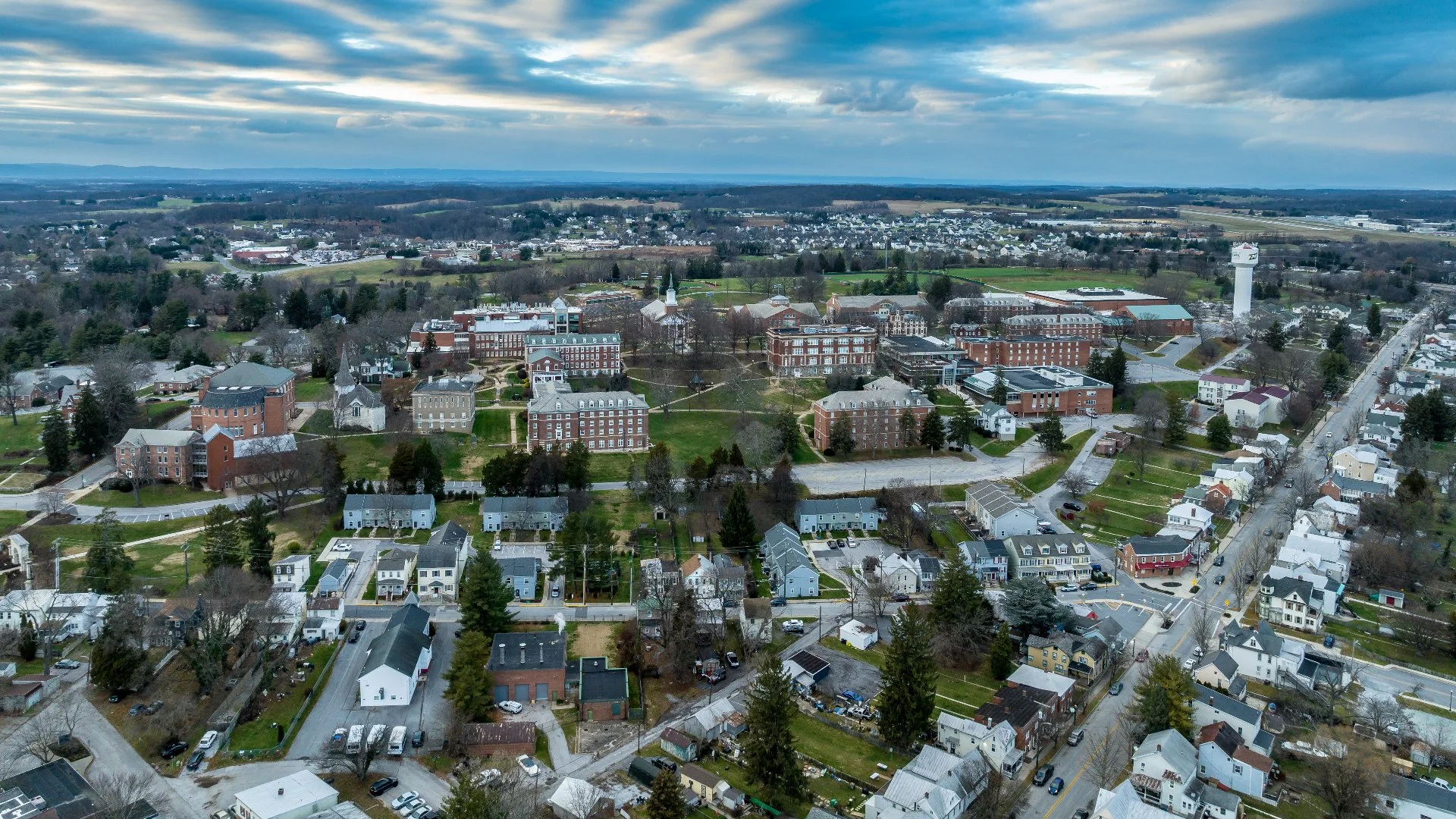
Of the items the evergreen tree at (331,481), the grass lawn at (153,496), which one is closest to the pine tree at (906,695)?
the evergreen tree at (331,481)

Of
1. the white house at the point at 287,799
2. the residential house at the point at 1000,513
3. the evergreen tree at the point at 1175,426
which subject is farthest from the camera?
the evergreen tree at the point at 1175,426

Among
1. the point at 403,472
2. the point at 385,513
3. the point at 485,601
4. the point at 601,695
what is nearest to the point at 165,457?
the point at 403,472

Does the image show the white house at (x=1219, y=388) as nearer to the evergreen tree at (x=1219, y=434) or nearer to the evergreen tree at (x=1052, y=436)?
the evergreen tree at (x=1219, y=434)

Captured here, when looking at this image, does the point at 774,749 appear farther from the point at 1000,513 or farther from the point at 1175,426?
the point at 1175,426

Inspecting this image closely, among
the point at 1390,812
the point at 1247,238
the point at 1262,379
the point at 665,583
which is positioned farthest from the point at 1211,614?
the point at 1247,238

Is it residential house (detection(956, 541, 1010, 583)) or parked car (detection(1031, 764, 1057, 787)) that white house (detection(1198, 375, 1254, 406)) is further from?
parked car (detection(1031, 764, 1057, 787))

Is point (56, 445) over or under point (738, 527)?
over
